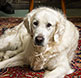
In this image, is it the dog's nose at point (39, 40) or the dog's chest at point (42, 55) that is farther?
the dog's chest at point (42, 55)

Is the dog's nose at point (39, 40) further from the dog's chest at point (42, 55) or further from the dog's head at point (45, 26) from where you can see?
the dog's chest at point (42, 55)

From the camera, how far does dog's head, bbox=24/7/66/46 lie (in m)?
1.30

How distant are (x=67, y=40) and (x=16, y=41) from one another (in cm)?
72

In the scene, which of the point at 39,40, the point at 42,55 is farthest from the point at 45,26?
the point at 42,55

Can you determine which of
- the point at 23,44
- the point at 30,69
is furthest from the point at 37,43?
the point at 23,44

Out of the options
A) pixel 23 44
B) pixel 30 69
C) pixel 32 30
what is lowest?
pixel 30 69

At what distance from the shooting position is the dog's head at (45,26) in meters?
1.30

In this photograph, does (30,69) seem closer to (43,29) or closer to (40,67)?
(40,67)

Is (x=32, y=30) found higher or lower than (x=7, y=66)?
higher

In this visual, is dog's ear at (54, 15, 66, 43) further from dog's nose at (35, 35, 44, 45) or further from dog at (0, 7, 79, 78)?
dog's nose at (35, 35, 44, 45)

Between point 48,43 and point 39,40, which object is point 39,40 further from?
point 48,43

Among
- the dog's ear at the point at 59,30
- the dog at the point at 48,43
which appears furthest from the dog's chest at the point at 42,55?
the dog's ear at the point at 59,30

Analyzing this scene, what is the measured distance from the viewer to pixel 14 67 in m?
1.65

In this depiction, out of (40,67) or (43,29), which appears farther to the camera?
(40,67)
